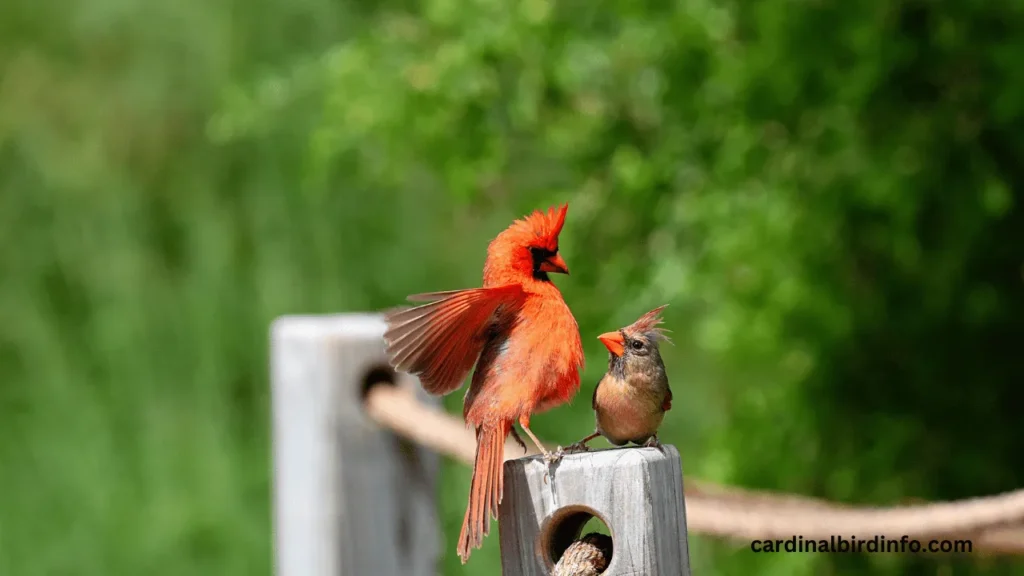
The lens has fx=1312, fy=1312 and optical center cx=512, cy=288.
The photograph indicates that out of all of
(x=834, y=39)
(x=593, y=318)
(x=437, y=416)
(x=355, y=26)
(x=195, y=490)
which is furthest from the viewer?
(x=355, y=26)

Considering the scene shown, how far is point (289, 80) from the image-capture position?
4.26m

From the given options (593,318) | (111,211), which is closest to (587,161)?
(593,318)

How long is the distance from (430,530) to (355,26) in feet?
8.59

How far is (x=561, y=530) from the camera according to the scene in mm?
1622

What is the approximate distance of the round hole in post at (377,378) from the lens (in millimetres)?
2854

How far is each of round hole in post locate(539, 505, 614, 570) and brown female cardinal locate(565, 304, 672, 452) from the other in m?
0.13

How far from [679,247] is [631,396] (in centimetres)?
188

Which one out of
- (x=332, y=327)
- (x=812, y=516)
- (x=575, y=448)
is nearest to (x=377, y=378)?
(x=332, y=327)

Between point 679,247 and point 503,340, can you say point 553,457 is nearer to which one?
point 503,340

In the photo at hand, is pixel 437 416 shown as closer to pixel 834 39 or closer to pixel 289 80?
pixel 834 39

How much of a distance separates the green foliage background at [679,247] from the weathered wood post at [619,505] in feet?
6.06

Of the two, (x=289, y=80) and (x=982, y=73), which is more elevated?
(x=289, y=80)

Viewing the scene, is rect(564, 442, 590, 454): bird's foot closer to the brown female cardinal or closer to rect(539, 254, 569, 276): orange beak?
the brown female cardinal

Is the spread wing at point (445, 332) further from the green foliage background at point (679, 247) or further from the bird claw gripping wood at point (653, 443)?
the green foliage background at point (679, 247)
